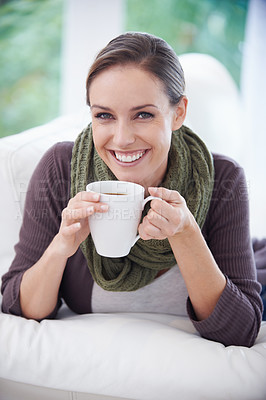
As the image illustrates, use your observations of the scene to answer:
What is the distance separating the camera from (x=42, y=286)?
1.15 m

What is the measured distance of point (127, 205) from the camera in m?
0.86

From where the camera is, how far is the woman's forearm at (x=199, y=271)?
1077mm

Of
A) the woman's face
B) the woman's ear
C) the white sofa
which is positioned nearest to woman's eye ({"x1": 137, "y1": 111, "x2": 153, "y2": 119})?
the woman's face

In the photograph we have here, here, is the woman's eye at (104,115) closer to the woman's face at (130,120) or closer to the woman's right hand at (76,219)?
the woman's face at (130,120)

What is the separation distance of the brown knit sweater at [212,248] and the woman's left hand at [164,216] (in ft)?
0.89

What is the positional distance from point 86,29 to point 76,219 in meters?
2.57

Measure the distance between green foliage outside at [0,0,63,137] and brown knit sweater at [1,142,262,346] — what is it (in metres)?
2.58

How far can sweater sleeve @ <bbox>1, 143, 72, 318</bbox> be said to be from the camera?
4.04 ft

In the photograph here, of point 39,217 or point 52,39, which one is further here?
point 52,39

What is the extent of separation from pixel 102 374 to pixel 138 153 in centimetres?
48

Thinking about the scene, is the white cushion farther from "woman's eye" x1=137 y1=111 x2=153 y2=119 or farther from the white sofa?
"woman's eye" x1=137 y1=111 x2=153 y2=119

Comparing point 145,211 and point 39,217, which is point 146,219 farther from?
point 39,217

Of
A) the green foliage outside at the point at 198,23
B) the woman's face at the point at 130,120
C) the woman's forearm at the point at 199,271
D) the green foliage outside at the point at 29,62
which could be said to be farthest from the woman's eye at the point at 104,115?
the green foliage outside at the point at 198,23

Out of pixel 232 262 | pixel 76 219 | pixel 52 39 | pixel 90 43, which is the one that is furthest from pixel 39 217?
pixel 52 39
